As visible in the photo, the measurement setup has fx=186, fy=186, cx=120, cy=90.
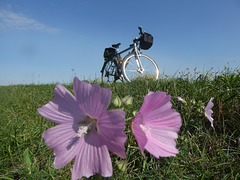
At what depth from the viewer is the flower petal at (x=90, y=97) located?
0.48 meters

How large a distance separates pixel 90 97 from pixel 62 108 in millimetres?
97

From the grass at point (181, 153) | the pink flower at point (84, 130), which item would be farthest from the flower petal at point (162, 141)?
the grass at point (181, 153)

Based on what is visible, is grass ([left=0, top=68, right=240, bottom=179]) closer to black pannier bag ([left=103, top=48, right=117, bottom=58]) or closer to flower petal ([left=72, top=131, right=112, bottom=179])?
flower petal ([left=72, top=131, right=112, bottom=179])

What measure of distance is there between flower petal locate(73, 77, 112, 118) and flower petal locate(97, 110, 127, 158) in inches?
1.0

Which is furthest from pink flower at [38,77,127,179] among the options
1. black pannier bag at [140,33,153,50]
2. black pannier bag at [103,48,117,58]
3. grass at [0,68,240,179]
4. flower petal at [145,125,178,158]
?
black pannier bag at [103,48,117,58]

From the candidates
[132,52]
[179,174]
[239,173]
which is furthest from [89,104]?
[132,52]

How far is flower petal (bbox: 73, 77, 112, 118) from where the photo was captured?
18.8 inches

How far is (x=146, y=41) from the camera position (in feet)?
23.1

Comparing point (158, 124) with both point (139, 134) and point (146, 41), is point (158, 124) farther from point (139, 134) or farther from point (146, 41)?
point (146, 41)

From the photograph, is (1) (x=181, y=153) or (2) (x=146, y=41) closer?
(1) (x=181, y=153)

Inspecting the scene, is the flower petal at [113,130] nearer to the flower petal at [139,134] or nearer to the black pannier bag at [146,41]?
the flower petal at [139,134]

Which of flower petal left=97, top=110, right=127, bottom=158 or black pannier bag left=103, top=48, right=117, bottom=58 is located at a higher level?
black pannier bag left=103, top=48, right=117, bottom=58

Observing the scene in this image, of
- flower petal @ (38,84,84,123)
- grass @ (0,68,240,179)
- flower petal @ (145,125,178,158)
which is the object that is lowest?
grass @ (0,68,240,179)

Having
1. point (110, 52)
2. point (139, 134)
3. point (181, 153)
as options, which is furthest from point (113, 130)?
point (110, 52)
